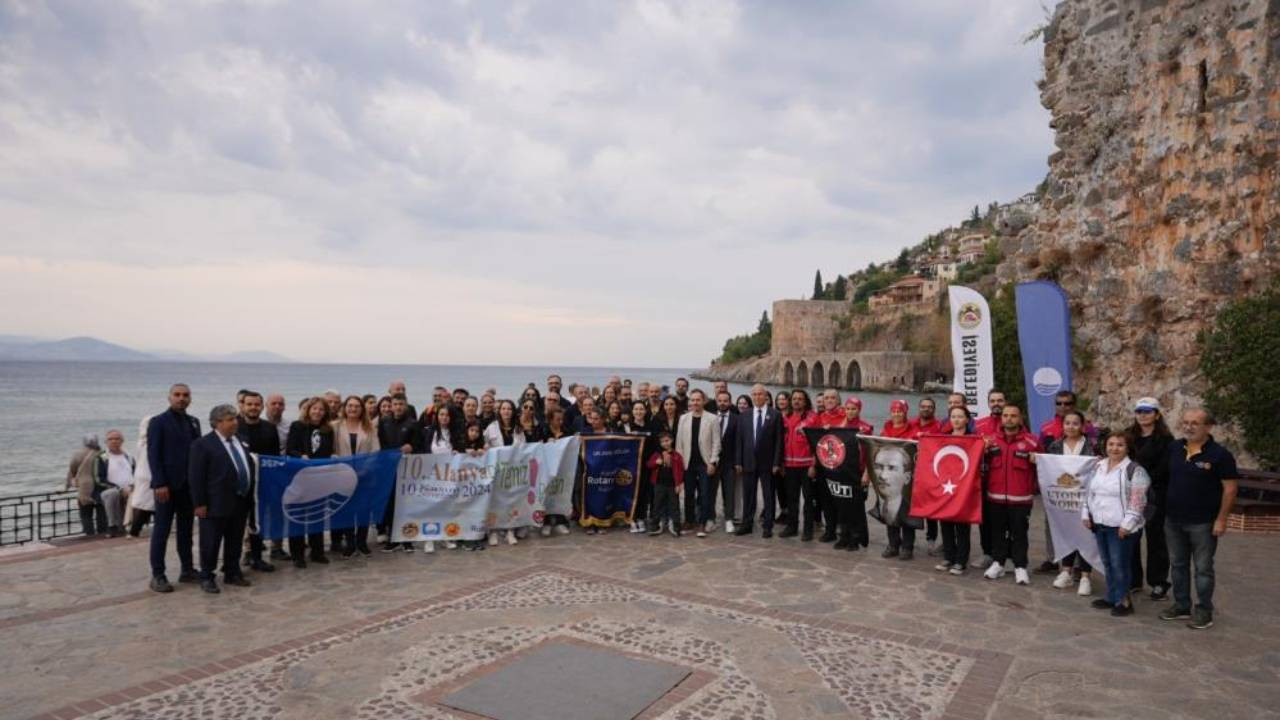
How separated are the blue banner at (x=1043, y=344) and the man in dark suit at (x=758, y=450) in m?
3.80

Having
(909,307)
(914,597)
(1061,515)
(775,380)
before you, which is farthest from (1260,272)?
(775,380)

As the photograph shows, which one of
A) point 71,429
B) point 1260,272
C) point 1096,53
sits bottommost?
point 71,429

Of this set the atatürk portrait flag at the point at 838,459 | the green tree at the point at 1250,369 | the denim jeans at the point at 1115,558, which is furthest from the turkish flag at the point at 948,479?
the green tree at the point at 1250,369

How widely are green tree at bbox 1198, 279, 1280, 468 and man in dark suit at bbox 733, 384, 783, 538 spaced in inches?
270

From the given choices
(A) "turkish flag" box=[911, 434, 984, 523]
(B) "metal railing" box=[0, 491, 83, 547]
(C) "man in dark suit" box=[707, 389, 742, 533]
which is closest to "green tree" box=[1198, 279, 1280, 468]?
(A) "turkish flag" box=[911, 434, 984, 523]

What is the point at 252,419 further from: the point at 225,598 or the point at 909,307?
the point at 909,307

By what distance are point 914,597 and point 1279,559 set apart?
16.3 feet

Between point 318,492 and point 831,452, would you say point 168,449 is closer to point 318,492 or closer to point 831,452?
point 318,492

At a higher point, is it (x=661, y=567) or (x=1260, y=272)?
(x=1260, y=272)

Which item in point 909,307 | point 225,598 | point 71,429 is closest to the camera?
point 225,598

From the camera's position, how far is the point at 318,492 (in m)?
8.54

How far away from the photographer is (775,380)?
99.1 m

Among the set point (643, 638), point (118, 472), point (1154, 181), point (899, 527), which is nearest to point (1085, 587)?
point (899, 527)

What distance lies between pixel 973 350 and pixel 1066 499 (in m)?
4.13
